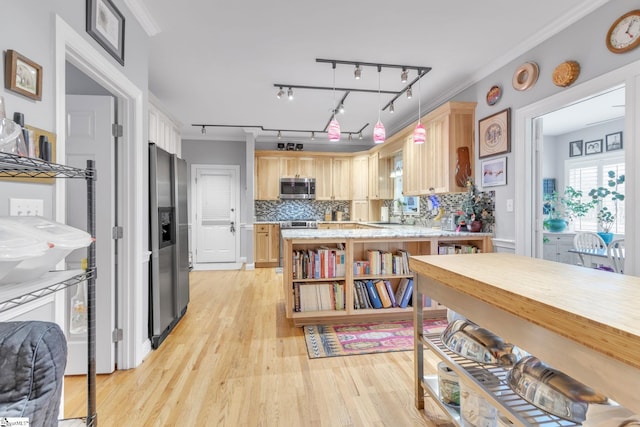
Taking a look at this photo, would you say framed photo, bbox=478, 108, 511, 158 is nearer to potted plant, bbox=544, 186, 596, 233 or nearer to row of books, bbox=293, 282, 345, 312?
row of books, bbox=293, 282, 345, 312

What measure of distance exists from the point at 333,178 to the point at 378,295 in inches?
150

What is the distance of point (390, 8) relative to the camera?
7.46ft

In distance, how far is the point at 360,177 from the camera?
6.47 meters

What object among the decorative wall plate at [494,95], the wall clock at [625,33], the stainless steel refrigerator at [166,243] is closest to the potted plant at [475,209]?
the decorative wall plate at [494,95]

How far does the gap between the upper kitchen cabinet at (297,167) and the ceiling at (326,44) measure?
1913mm

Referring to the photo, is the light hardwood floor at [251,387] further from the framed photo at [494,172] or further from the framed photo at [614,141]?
the framed photo at [614,141]

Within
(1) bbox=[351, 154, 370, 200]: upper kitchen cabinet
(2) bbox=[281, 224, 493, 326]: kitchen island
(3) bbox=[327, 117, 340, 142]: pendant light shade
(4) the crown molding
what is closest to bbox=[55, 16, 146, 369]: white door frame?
(4) the crown molding

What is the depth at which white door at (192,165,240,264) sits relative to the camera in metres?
6.00

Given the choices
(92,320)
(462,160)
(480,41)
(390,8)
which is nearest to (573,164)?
(462,160)

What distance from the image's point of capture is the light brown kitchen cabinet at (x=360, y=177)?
6.40 metres

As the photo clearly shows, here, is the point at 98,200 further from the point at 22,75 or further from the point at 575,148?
the point at 575,148

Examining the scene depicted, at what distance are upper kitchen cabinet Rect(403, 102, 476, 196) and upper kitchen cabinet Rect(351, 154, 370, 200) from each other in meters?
2.32

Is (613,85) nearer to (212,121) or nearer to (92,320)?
(92,320)

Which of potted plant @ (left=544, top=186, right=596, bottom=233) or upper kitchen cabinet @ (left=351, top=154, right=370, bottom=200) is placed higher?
upper kitchen cabinet @ (left=351, top=154, right=370, bottom=200)
